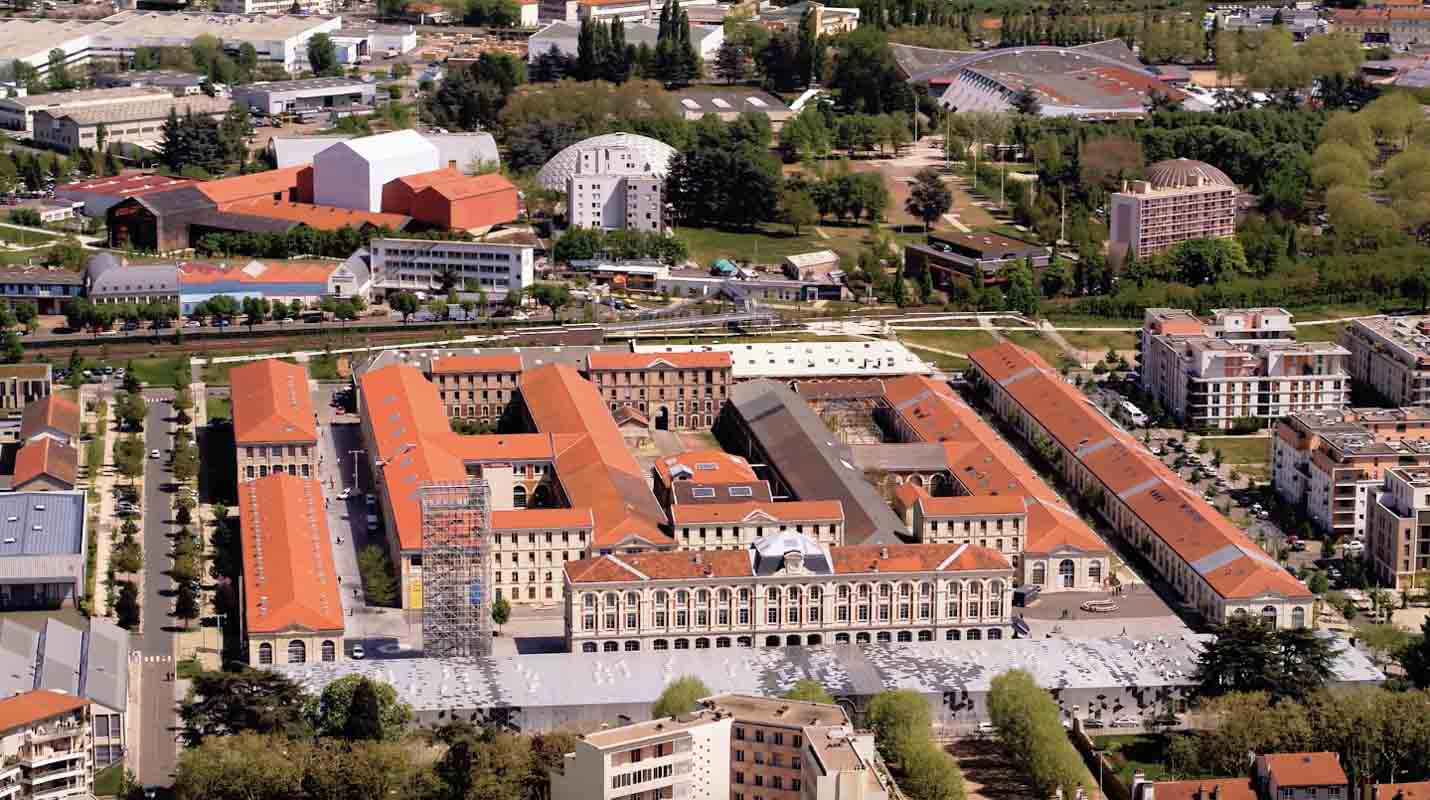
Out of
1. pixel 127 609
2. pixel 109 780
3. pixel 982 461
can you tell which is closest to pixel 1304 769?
pixel 982 461

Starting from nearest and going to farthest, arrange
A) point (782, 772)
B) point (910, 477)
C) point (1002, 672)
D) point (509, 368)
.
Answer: point (782, 772)
point (1002, 672)
point (910, 477)
point (509, 368)

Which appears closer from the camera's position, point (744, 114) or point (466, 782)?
point (466, 782)

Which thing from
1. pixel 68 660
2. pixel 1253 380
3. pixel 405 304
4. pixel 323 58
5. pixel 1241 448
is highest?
pixel 323 58

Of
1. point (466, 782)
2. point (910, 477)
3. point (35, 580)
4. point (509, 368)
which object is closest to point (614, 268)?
point (509, 368)

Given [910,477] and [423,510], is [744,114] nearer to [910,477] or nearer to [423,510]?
[910,477]

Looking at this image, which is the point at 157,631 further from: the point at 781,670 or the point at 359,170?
the point at 359,170

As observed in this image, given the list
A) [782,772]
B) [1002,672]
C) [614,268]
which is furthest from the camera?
[614,268]

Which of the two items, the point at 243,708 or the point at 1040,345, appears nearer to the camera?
the point at 243,708
